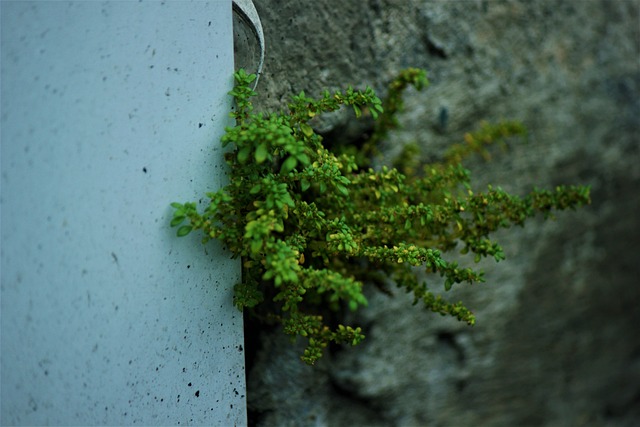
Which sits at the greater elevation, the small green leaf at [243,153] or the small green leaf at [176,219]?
the small green leaf at [243,153]

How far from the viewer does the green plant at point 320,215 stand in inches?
53.7

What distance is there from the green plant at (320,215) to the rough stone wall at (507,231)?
9.2 inches

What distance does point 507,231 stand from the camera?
2.43 meters

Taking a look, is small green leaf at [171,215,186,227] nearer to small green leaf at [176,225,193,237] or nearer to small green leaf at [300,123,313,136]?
small green leaf at [176,225,193,237]

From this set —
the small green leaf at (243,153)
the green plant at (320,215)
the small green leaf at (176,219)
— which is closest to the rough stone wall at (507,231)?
the green plant at (320,215)

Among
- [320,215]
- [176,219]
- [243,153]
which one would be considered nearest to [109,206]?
[176,219]

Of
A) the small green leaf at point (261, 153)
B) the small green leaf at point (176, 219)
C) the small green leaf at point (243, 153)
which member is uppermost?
the small green leaf at point (243, 153)

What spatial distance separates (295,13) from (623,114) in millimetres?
1734

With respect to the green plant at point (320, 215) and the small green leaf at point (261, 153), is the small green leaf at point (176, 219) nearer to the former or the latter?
the green plant at point (320, 215)

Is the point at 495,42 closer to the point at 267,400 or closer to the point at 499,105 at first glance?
the point at 499,105

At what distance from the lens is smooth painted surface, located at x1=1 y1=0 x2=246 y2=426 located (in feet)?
4.21

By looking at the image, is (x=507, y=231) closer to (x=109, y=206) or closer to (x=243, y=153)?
(x=243, y=153)

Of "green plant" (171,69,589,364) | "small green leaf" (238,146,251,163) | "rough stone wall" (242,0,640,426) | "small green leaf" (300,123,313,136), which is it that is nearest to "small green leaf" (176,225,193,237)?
"green plant" (171,69,589,364)

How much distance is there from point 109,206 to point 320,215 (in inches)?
18.8
